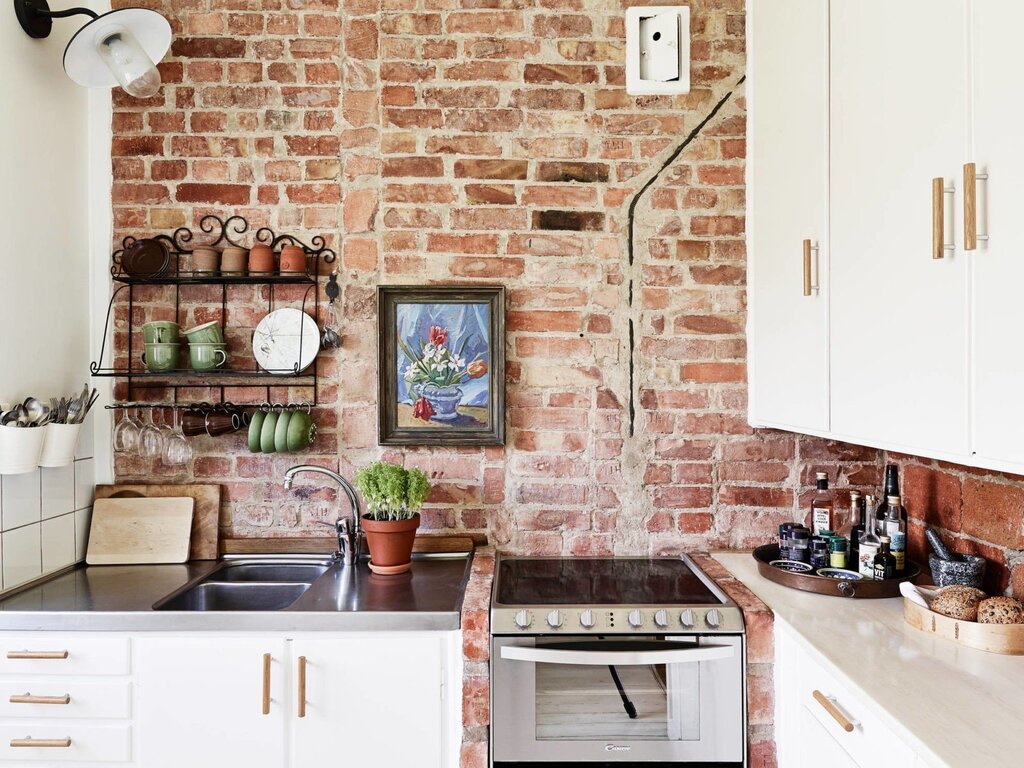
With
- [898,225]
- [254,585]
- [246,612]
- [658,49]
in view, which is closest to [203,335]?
[254,585]

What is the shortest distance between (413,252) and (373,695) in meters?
1.32

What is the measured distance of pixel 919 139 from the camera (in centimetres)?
131

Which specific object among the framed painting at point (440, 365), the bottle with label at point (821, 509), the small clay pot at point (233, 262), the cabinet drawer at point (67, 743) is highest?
the small clay pot at point (233, 262)

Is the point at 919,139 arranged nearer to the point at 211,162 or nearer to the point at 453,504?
→ the point at 453,504

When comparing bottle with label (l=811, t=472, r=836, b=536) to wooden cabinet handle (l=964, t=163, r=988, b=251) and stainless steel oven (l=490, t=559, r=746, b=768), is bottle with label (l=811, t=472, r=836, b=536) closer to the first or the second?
stainless steel oven (l=490, t=559, r=746, b=768)

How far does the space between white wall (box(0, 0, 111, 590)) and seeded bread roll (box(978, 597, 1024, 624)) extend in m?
2.38

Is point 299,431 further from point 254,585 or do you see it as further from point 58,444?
point 58,444

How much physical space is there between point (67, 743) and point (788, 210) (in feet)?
7.60

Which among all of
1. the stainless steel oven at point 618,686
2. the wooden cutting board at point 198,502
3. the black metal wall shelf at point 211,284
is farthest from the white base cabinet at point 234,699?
the black metal wall shelf at point 211,284

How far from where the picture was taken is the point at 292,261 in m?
2.16

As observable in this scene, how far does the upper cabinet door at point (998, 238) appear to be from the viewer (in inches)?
41.9

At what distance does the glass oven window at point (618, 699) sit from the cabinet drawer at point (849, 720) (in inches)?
11.2

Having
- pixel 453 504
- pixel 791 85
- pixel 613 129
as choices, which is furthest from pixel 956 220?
pixel 453 504

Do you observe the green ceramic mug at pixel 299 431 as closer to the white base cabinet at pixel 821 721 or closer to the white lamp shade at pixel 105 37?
the white lamp shade at pixel 105 37
